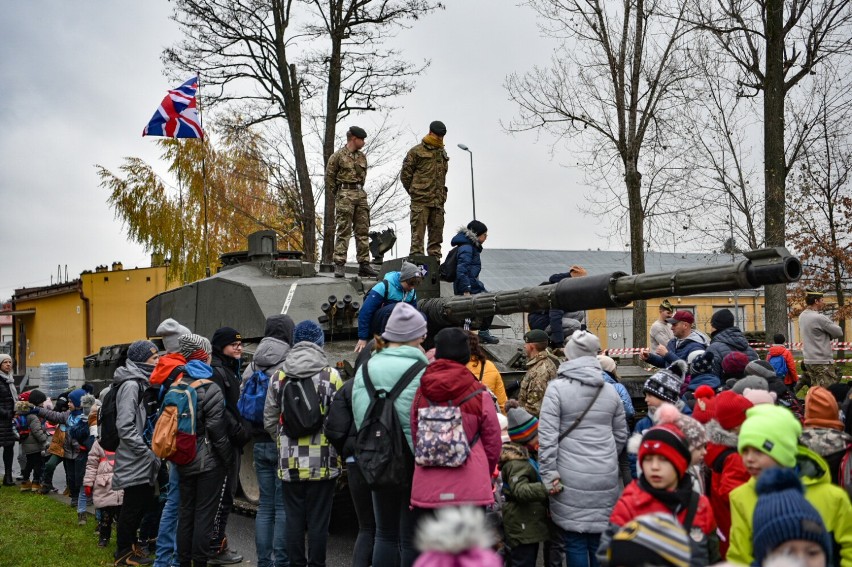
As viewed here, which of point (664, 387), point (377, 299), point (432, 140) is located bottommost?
point (664, 387)

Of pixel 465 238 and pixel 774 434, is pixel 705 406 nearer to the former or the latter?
pixel 774 434

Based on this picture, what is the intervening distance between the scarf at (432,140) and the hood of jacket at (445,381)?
21.1 feet

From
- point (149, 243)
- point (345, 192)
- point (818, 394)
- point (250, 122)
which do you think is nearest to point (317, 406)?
point (818, 394)

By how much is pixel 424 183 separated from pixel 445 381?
21.5ft

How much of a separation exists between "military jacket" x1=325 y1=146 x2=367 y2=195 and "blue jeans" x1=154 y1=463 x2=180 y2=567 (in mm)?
5734

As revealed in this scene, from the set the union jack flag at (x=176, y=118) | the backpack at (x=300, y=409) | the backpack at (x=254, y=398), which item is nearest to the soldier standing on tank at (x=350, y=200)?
the backpack at (x=254, y=398)

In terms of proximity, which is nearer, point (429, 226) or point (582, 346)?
point (582, 346)

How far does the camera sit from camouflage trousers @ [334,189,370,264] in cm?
1199

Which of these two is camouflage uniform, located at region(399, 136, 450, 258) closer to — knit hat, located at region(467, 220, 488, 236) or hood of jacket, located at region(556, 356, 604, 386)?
knit hat, located at region(467, 220, 488, 236)

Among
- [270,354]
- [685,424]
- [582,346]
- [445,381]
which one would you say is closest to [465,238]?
[270,354]

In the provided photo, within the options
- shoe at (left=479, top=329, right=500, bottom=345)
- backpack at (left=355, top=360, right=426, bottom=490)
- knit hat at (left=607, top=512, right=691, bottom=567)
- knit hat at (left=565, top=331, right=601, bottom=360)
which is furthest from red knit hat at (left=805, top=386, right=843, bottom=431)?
shoe at (left=479, top=329, right=500, bottom=345)

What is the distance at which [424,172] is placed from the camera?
37.7 feet

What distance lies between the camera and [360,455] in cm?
561

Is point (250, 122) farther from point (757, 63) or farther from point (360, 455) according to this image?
point (360, 455)
